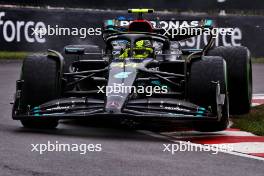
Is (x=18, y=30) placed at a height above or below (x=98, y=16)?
below

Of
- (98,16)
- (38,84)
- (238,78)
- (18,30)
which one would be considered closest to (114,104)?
(38,84)

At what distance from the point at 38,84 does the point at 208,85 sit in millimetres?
1897

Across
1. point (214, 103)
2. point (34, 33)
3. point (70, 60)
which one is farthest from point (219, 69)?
point (34, 33)

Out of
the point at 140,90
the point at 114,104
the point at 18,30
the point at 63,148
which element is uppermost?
the point at 18,30

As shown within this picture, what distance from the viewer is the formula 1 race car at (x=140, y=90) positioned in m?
9.23

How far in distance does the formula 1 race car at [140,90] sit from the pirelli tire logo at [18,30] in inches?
386

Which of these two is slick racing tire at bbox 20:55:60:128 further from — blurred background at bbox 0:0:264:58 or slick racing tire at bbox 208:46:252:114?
blurred background at bbox 0:0:264:58

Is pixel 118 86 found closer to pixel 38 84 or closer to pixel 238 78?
pixel 38 84

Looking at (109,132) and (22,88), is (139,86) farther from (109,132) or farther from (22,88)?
(22,88)

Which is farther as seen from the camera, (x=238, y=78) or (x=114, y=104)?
(x=238, y=78)

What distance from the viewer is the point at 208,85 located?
946 centimetres

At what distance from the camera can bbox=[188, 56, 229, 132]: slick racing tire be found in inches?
371

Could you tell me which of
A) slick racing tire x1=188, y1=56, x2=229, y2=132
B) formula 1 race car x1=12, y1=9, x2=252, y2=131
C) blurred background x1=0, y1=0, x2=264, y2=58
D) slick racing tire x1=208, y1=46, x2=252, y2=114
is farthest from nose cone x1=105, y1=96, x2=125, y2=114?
blurred background x1=0, y1=0, x2=264, y2=58

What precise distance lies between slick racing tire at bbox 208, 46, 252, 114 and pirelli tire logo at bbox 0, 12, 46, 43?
10.2 meters
